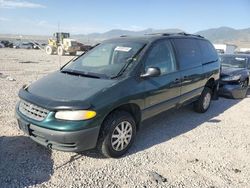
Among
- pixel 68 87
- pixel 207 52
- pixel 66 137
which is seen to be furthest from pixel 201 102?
pixel 66 137

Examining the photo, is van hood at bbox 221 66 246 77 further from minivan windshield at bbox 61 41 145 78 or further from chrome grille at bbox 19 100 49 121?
chrome grille at bbox 19 100 49 121

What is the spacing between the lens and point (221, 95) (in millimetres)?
8922

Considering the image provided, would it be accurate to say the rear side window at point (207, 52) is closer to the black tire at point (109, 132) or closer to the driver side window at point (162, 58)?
the driver side window at point (162, 58)

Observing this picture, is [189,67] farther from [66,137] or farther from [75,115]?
[66,137]

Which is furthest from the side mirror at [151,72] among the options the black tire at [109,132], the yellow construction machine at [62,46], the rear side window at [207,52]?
the yellow construction machine at [62,46]

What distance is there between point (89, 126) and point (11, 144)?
1668mm

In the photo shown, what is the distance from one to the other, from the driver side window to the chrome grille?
187cm

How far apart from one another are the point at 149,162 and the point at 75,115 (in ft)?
4.53

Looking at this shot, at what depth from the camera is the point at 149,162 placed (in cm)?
423

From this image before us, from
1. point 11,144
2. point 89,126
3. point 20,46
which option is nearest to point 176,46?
point 89,126

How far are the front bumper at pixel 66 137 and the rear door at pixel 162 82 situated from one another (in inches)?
47.4

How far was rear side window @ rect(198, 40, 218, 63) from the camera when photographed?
267 inches

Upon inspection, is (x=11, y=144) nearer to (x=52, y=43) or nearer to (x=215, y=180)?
(x=215, y=180)

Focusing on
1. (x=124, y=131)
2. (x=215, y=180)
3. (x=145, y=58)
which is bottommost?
(x=215, y=180)
